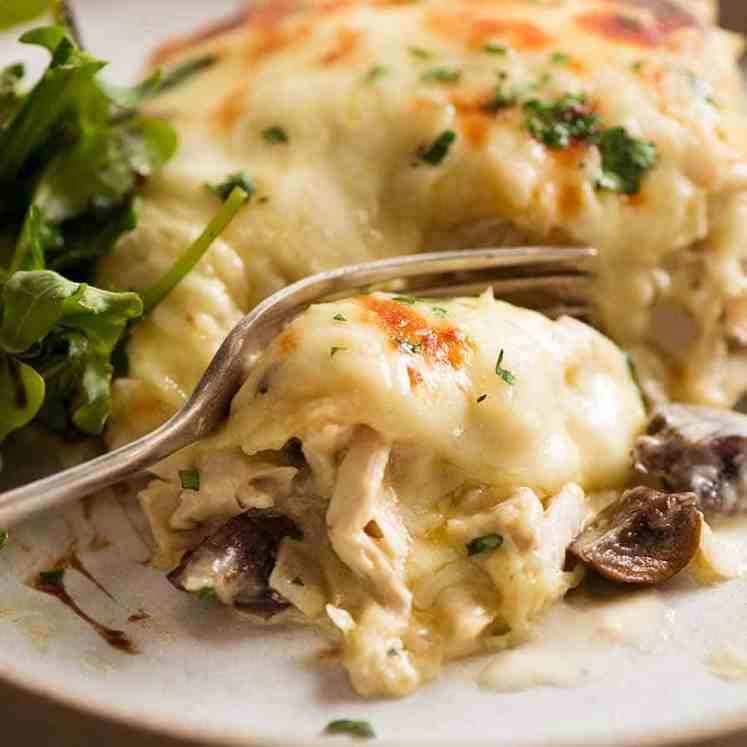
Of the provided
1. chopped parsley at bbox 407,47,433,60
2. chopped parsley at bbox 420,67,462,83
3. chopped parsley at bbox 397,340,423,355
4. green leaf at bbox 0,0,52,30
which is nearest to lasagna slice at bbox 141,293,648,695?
chopped parsley at bbox 397,340,423,355

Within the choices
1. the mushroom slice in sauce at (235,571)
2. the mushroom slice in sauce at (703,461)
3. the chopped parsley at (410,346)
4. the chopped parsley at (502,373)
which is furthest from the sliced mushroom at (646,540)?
the mushroom slice in sauce at (235,571)

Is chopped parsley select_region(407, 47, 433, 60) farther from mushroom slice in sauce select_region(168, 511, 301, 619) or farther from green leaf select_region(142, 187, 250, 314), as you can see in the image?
mushroom slice in sauce select_region(168, 511, 301, 619)

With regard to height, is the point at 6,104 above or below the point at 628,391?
above

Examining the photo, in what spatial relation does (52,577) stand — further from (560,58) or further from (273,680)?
(560,58)

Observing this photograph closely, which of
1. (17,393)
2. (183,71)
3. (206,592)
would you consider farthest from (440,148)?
(206,592)

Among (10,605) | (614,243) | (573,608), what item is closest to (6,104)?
(10,605)

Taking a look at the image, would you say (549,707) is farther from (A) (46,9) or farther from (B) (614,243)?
(A) (46,9)
